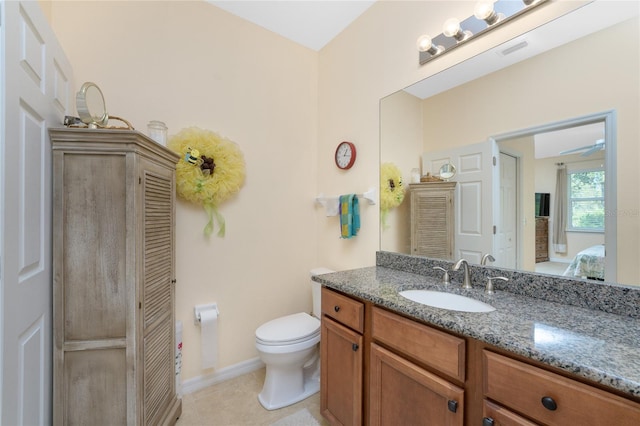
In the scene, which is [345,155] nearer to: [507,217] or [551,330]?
[507,217]

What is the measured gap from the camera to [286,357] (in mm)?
1675

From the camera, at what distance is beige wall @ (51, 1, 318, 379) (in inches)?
66.0

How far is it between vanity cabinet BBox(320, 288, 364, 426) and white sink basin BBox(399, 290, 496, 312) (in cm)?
29

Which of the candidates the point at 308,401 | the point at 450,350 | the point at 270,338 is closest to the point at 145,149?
the point at 270,338

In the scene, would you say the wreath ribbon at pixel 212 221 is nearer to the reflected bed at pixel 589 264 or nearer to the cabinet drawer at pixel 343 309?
the cabinet drawer at pixel 343 309

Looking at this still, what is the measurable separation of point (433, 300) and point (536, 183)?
73 centimetres

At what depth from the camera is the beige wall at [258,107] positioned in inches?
65.6

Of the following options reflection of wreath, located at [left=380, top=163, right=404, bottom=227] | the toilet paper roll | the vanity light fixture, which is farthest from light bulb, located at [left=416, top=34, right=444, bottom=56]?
the toilet paper roll

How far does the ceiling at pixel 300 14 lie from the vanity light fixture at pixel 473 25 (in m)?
0.75

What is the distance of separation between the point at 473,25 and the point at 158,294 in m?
2.23

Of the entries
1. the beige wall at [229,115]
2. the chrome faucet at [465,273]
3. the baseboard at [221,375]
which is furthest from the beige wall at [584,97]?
the baseboard at [221,375]

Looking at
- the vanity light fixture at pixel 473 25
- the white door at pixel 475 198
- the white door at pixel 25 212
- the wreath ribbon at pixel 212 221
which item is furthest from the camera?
the wreath ribbon at pixel 212 221

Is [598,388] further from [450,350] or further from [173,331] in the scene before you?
[173,331]

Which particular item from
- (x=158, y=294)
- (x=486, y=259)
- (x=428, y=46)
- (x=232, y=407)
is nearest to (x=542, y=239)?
(x=486, y=259)
